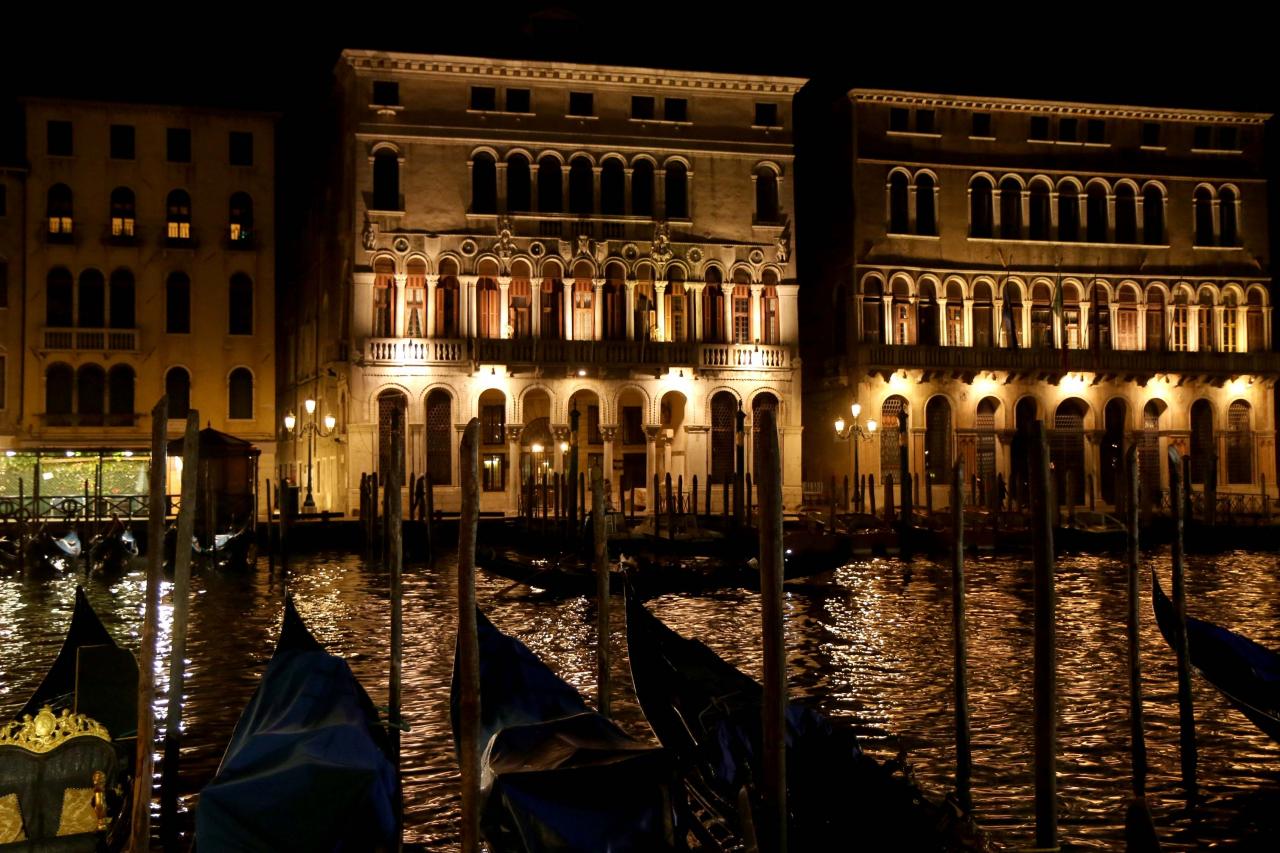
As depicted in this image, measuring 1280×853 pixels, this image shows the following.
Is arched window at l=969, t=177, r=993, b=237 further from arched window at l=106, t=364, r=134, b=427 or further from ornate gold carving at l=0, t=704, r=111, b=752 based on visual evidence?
ornate gold carving at l=0, t=704, r=111, b=752

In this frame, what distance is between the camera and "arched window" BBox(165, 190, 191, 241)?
94.2ft

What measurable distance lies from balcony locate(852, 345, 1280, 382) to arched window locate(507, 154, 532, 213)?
A: 7974 millimetres

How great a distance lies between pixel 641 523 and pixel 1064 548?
7.83 metres

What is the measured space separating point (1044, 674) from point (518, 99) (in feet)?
79.4

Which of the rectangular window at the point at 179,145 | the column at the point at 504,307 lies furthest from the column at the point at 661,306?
the rectangular window at the point at 179,145

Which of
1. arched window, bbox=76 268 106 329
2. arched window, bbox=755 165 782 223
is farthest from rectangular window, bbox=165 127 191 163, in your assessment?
arched window, bbox=755 165 782 223

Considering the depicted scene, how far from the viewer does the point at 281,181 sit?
3259 centimetres

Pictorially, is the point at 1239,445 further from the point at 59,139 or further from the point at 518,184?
the point at 59,139

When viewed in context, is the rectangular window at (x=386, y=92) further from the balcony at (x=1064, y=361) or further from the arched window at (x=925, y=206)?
the arched window at (x=925, y=206)

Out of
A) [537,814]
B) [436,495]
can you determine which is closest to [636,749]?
[537,814]

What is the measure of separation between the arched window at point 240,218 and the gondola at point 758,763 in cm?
2398

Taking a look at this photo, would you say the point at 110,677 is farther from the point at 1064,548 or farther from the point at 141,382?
the point at 141,382

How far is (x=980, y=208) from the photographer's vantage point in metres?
30.6

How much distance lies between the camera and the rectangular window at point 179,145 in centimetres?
2877
